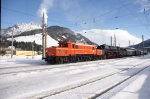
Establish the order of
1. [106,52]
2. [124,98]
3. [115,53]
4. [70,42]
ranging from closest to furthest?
1. [124,98]
2. [70,42]
3. [106,52]
4. [115,53]

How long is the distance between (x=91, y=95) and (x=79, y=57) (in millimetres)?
33849

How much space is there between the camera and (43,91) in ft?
40.3

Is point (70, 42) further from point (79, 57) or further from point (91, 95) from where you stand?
point (91, 95)

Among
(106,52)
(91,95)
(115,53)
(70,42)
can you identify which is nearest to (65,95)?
(91,95)

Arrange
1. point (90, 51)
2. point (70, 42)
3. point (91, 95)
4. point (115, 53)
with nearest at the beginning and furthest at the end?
1. point (91, 95)
2. point (70, 42)
3. point (90, 51)
4. point (115, 53)

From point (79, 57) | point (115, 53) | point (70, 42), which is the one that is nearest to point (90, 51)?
point (79, 57)

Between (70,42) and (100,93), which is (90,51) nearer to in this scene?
(70,42)

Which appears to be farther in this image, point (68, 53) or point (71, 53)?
point (71, 53)

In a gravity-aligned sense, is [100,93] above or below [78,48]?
below

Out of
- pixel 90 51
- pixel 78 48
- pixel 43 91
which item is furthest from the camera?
pixel 90 51

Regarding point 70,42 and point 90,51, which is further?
point 90,51

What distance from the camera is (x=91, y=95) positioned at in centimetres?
1134

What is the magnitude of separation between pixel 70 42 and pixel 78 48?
3387mm

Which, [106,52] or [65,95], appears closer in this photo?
[65,95]
